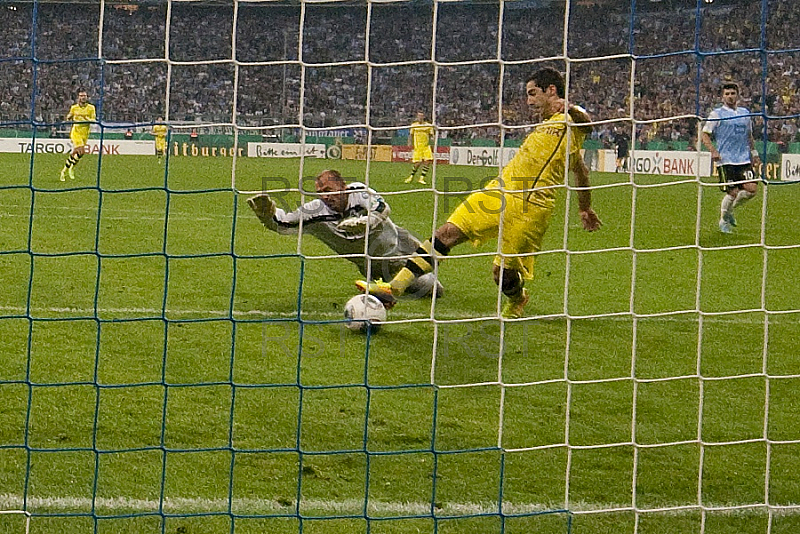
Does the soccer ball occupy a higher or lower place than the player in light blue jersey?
lower

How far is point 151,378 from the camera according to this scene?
207 inches

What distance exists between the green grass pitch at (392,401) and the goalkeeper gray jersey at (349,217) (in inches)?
17.1

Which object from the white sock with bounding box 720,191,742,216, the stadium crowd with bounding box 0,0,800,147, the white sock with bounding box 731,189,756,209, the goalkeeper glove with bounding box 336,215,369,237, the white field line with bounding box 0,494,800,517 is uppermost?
the stadium crowd with bounding box 0,0,800,147

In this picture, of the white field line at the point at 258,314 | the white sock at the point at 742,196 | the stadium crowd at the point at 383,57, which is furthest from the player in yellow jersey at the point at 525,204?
Result: the stadium crowd at the point at 383,57

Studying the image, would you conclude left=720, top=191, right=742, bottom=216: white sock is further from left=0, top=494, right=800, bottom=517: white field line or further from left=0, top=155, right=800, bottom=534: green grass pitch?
left=0, top=494, right=800, bottom=517: white field line

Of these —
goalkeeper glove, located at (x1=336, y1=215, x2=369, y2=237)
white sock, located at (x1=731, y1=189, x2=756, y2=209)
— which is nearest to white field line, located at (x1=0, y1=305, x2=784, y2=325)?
goalkeeper glove, located at (x1=336, y1=215, x2=369, y2=237)

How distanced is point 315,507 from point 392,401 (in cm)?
125

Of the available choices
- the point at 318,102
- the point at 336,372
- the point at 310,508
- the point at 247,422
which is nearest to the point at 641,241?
the point at 336,372

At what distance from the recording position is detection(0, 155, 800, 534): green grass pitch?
3744mm

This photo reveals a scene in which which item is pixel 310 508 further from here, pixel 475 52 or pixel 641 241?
pixel 475 52

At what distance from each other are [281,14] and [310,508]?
21.7 metres

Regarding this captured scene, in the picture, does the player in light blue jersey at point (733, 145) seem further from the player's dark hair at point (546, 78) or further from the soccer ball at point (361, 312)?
the soccer ball at point (361, 312)

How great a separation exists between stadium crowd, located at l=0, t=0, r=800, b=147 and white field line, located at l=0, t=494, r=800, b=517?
52.0ft

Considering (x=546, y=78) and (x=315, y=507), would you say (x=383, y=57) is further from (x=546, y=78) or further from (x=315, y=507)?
(x=315, y=507)
